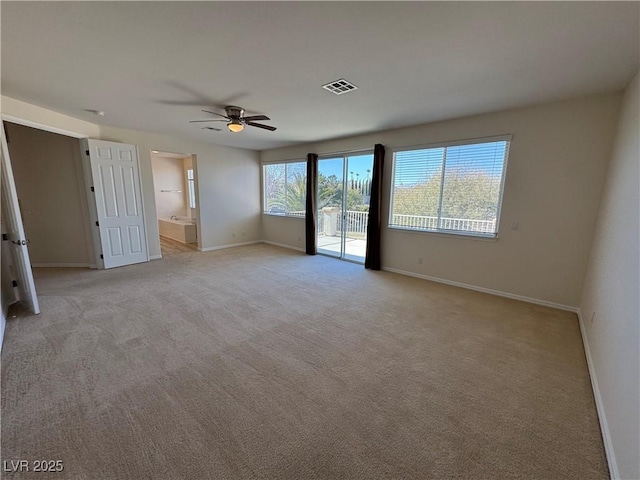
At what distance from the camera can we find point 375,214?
16.4ft

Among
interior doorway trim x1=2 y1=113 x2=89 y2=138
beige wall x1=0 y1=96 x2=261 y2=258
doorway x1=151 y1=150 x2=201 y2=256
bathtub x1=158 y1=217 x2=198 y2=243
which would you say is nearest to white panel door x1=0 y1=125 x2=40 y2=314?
interior doorway trim x1=2 y1=113 x2=89 y2=138

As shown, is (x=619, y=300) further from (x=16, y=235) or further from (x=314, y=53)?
(x=16, y=235)

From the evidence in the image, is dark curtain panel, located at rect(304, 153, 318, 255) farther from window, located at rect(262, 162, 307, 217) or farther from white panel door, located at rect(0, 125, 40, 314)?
white panel door, located at rect(0, 125, 40, 314)

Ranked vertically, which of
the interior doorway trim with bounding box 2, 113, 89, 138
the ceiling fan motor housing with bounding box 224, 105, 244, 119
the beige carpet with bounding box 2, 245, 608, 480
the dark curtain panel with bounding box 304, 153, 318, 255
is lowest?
the beige carpet with bounding box 2, 245, 608, 480

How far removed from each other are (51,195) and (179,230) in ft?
10.2

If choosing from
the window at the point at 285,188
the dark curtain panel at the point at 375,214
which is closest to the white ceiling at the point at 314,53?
the dark curtain panel at the point at 375,214

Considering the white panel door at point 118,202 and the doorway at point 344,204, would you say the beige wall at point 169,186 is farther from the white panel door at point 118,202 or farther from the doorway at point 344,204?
the doorway at point 344,204

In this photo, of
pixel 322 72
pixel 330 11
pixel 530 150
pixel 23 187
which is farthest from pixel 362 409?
pixel 23 187

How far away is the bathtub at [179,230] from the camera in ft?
24.7

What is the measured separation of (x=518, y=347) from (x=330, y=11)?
3267mm

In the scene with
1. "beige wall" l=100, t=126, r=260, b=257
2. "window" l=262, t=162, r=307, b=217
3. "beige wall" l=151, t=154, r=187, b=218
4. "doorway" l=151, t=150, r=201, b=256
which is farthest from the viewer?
"beige wall" l=151, t=154, r=187, b=218

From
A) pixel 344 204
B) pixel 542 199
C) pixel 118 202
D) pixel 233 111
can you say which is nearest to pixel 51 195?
pixel 118 202

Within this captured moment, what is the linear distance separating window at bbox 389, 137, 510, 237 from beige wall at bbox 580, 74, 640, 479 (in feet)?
3.76

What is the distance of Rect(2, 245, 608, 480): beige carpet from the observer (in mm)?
1470
